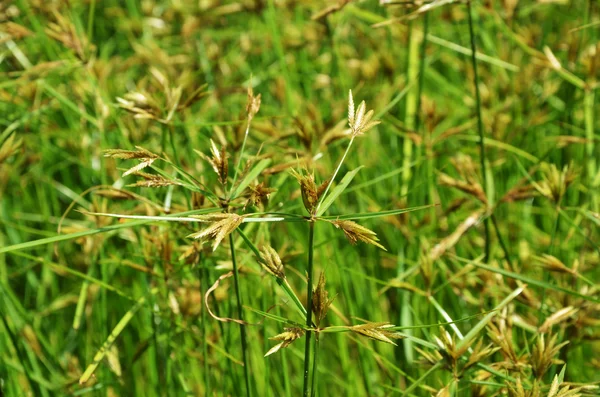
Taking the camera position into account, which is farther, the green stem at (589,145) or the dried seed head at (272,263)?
the green stem at (589,145)

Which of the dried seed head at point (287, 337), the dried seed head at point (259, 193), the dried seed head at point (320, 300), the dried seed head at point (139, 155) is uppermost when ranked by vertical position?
the dried seed head at point (139, 155)

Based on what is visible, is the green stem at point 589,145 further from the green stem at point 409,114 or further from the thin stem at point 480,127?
the green stem at point 409,114

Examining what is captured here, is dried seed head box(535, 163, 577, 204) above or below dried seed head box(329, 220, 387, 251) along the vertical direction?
below

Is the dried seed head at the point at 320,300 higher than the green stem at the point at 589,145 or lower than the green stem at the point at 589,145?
higher

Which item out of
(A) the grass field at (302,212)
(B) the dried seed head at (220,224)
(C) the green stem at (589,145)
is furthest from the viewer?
(C) the green stem at (589,145)

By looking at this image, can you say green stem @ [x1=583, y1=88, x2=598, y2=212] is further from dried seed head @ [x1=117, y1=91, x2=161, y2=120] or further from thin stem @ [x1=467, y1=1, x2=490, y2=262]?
dried seed head @ [x1=117, y1=91, x2=161, y2=120]

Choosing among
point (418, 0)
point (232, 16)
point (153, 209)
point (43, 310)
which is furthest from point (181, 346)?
point (232, 16)

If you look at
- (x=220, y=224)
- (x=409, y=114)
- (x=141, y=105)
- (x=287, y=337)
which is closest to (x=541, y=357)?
(x=287, y=337)

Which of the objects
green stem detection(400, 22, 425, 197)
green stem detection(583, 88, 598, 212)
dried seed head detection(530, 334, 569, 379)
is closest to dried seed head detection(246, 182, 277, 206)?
dried seed head detection(530, 334, 569, 379)

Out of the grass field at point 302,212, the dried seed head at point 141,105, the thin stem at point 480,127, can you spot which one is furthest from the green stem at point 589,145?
the dried seed head at point 141,105
